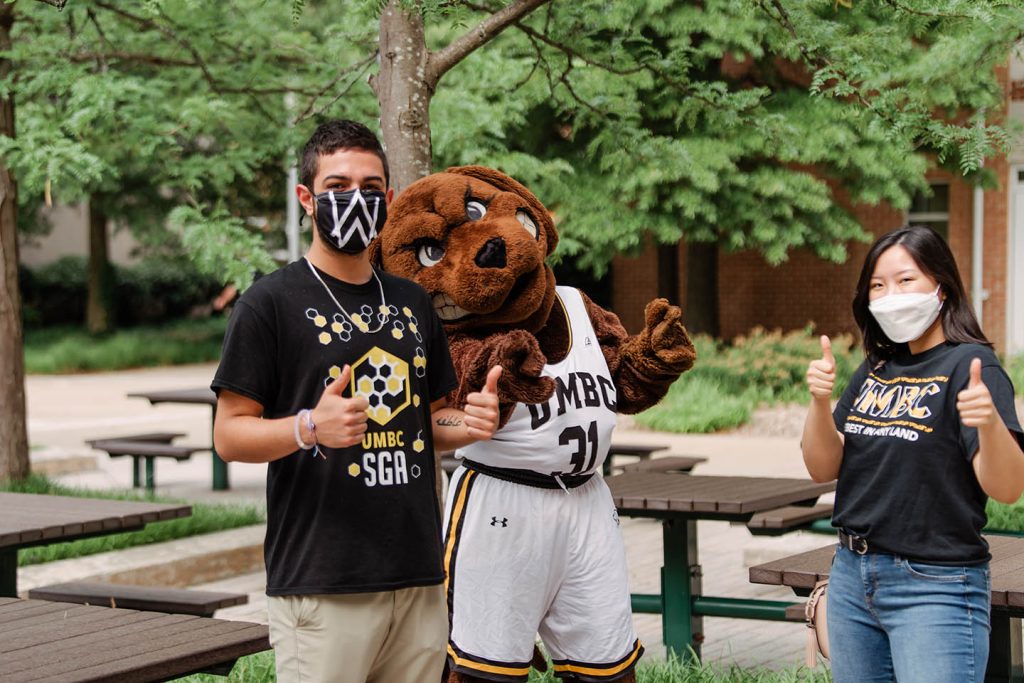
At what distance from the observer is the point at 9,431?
9555 millimetres

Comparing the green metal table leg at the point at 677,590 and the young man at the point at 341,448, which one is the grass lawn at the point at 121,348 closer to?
the green metal table leg at the point at 677,590

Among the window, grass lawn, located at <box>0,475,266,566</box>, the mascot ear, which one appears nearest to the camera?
the mascot ear

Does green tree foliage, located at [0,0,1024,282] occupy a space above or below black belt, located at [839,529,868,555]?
above

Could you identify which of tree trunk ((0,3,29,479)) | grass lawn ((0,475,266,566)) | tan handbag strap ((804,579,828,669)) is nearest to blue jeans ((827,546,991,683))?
tan handbag strap ((804,579,828,669))

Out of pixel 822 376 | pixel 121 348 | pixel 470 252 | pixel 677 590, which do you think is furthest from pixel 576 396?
pixel 121 348

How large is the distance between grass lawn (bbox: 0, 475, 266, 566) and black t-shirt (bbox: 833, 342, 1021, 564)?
5120 mm

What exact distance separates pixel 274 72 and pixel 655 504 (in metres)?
5.31

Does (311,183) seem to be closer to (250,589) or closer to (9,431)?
(250,589)

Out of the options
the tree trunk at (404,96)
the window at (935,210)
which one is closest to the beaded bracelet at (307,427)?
the tree trunk at (404,96)

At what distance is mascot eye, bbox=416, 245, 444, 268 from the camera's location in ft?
13.3

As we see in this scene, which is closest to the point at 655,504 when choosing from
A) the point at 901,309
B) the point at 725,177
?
the point at 901,309

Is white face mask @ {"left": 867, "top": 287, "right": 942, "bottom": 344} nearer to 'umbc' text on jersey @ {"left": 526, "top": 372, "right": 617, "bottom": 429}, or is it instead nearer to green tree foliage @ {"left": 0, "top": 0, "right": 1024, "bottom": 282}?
'umbc' text on jersey @ {"left": 526, "top": 372, "right": 617, "bottom": 429}

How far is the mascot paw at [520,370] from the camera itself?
12.3ft

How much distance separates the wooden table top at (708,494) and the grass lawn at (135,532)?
9.48ft
